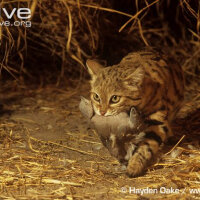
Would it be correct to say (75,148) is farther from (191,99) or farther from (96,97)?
(191,99)

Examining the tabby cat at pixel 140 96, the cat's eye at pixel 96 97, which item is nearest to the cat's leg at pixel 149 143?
the tabby cat at pixel 140 96

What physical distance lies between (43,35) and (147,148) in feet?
8.74

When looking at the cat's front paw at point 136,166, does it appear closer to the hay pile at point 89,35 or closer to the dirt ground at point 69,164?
the dirt ground at point 69,164

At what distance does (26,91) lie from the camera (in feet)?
21.6

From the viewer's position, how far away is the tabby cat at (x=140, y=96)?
3852mm

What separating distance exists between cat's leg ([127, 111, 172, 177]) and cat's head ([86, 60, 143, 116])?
26 cm

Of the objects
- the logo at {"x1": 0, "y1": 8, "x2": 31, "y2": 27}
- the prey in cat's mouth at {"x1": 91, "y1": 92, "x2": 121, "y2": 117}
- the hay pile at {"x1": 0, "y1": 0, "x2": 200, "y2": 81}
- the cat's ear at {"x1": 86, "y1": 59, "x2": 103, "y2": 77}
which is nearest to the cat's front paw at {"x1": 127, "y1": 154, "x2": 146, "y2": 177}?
the prey in cat's mouth at {"x1": 91, "y1": 92, "x2": 121, "y2": 117}

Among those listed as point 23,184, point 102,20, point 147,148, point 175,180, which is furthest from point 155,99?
point 102,20

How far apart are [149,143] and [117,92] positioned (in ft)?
1.79

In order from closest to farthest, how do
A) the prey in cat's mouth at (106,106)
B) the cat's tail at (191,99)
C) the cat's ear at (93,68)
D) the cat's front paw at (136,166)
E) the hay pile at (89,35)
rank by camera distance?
1. the cat's front paw at (136,166)
2. the prey in cat's mouth at (106,106)
3. the cat's ear at (93,68)
4. the hay pile at (89,35)
5. the cat's tail at (191,99)

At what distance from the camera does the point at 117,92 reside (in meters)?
3.89

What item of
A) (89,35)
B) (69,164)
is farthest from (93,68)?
(89,35)

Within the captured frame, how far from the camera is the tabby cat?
12.6ft

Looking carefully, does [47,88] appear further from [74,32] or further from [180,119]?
[180,119]
